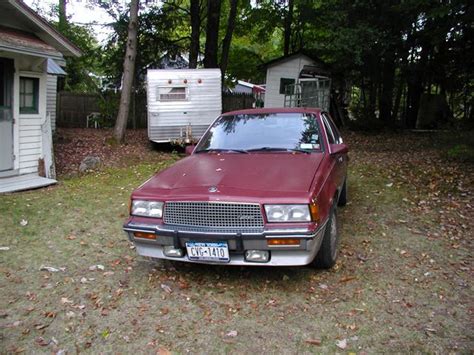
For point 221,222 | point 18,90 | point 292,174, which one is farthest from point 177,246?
point 18,90

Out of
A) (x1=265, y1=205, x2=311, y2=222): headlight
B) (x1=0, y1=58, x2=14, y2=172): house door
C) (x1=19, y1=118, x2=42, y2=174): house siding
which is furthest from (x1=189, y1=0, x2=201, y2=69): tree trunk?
(x1=265, y1=205, x2=311, y2=222): headlight

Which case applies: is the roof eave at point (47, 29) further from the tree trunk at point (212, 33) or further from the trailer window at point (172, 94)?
the tree trunk at point (212, 33)

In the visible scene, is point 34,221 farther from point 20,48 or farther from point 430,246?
point 430,246

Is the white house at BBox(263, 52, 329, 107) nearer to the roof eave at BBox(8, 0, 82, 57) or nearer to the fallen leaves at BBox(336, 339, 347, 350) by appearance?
the roof eave at BBox(8, 0, 82, 57)

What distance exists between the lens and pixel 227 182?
404 centimetres

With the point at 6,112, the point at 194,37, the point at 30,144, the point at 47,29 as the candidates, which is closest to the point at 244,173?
the point at 6,112

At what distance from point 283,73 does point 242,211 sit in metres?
19.5

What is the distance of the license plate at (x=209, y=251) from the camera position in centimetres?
381

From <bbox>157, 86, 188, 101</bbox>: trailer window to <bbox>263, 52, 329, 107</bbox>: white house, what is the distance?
29.8 ft

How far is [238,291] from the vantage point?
13.4 ft

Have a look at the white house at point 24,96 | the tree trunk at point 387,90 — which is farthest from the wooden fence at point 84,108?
the white house at point 24,96

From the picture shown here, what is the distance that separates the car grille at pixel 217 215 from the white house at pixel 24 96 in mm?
5457

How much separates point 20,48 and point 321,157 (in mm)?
6299

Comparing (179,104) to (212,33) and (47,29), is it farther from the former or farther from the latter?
(212,33)
